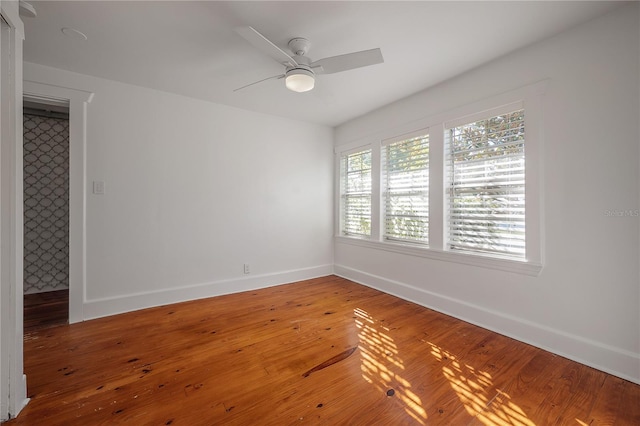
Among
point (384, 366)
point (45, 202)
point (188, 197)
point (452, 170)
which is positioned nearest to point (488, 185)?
point (452, 170)

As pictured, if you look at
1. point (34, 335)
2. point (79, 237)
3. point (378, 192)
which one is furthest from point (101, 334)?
point (378, 192)

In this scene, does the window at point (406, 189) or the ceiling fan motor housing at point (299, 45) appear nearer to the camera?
the ceiling fan motor housing at point (299, 45)

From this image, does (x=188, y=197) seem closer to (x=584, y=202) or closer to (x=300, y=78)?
(x=300, y=78)

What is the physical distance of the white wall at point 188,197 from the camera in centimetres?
284

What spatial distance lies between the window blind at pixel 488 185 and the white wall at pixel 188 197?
2181 mm

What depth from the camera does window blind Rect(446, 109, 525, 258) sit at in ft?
7.75

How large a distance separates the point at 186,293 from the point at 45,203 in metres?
2.57

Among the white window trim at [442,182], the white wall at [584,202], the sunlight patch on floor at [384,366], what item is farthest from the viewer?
the white window trim at [442,182]

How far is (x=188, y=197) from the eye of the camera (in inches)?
131

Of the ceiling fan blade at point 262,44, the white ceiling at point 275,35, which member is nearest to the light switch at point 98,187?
the white ceiling at point 275,35

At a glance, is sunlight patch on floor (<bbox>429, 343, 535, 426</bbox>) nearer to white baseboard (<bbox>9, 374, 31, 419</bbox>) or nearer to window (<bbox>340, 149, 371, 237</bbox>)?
window (<bbox>340, 149, 371, 237</bbox>)

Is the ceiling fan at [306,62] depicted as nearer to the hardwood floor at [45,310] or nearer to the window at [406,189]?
the window at [406,189]

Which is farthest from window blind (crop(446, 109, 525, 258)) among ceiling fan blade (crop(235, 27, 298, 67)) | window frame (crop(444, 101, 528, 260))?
ceiling fan blade (crop(235, 27, 298, 67))

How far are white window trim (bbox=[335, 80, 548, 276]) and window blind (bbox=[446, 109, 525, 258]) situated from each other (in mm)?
75
